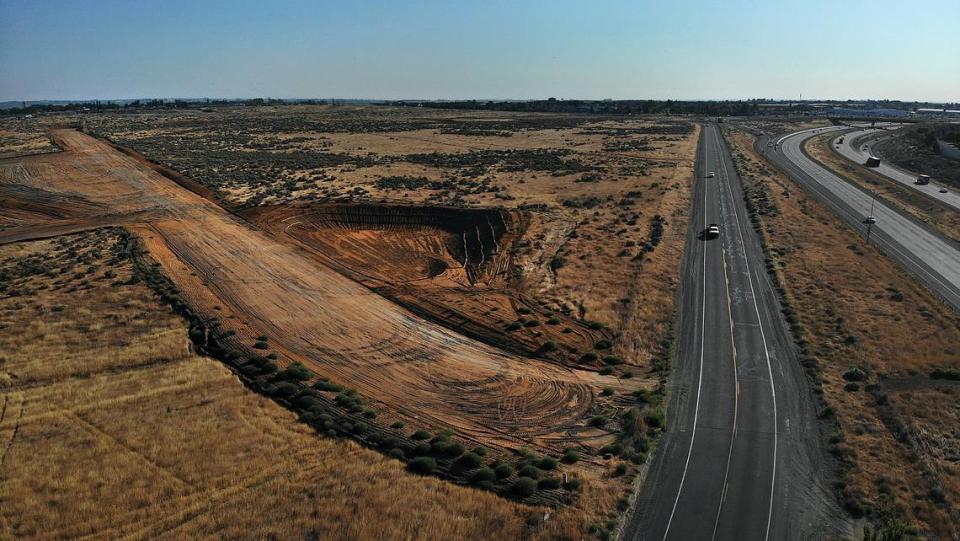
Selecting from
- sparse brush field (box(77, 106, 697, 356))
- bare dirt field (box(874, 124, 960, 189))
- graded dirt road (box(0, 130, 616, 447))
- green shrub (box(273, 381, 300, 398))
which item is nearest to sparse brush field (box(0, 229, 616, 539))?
green shrub (box(273, 381, 300, 398))

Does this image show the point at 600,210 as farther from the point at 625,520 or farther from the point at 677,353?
the point at 625,520

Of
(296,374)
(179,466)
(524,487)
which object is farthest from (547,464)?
(179,466)

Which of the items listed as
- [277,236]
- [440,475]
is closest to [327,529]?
[440,475]

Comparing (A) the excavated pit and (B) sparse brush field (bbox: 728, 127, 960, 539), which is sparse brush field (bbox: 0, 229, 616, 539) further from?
(A) the excavated pit

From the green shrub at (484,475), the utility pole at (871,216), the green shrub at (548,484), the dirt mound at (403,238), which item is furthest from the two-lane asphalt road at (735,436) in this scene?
the utility pole at (871,216)

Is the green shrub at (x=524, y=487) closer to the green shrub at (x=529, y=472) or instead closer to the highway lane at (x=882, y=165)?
the green shrub at (x=529, y=472)

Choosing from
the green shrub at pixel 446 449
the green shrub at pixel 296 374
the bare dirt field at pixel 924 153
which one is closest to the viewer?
the green shrub at pixel 446 449
